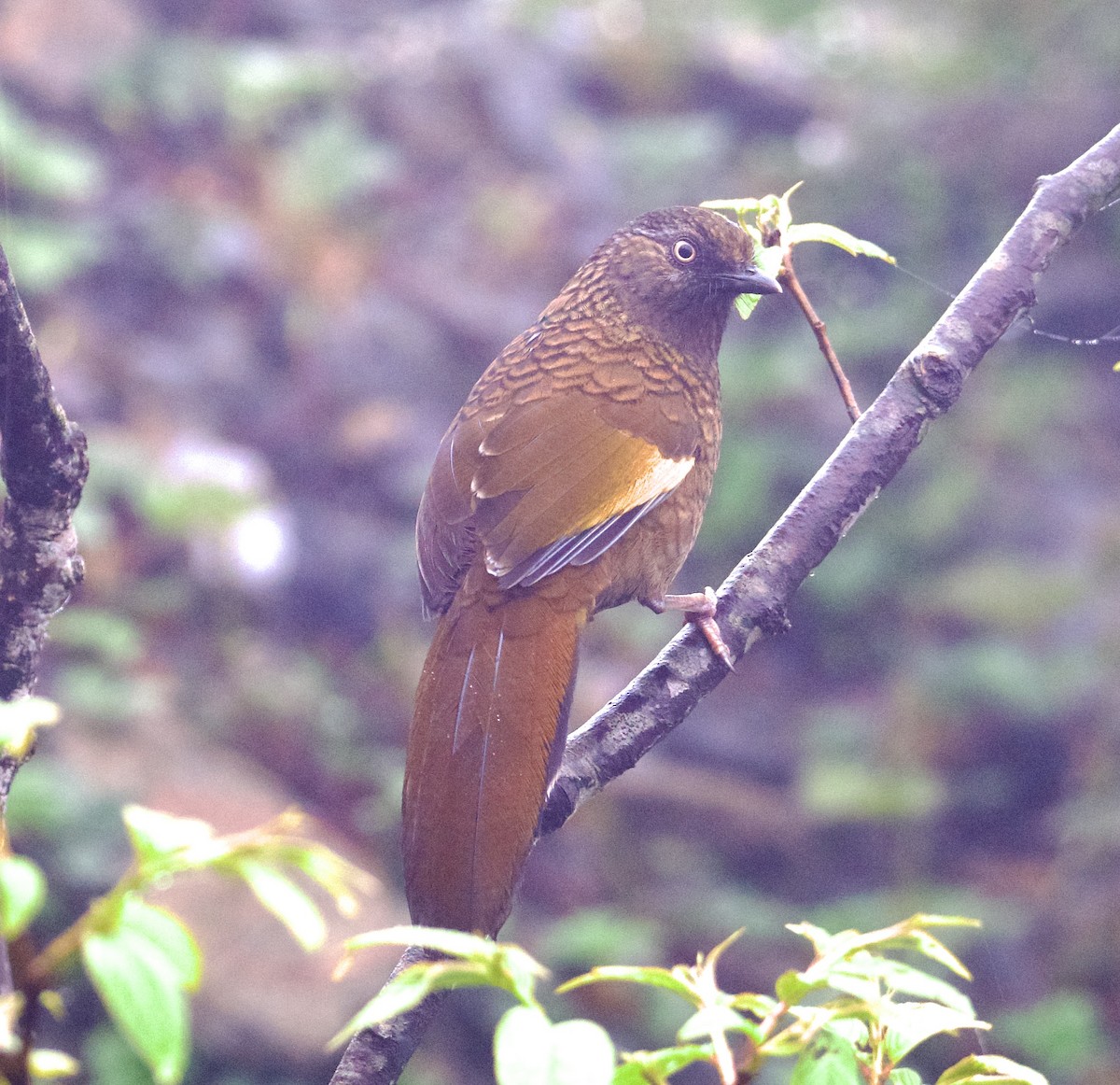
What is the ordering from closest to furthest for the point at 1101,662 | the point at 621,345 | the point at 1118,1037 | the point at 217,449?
the point at 621,345, the point at 1118,1037, the point at 1101,662, the point at 217,449

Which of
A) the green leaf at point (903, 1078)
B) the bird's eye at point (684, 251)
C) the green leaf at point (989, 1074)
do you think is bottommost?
the green leaf at point (903, 1078)

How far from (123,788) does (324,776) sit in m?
0.91

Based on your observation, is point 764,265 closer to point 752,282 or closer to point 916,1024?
point 752,282

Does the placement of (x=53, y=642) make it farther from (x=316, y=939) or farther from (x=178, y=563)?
(x=316, y=939)

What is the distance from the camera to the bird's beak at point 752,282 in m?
1.95

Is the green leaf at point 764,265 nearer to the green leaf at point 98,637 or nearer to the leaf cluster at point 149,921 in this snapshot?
the leaf cluster at point 149,921

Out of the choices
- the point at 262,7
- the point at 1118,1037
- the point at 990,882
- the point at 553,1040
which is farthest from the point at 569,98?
the point at 553,1040

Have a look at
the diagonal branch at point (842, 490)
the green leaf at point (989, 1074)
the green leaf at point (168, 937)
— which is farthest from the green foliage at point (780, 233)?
the green leaf at point (168, 937)

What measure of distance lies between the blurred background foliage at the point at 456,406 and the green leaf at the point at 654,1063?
3.67m

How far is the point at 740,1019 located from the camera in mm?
730

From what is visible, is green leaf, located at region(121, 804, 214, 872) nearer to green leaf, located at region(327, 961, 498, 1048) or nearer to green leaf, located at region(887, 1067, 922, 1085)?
green leaf, located at region(327, 961, 498, 1048)

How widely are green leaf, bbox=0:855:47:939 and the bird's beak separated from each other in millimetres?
1554

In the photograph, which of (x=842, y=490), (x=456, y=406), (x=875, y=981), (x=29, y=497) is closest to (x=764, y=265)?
(x=842, y=490)

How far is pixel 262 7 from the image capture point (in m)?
9.33
